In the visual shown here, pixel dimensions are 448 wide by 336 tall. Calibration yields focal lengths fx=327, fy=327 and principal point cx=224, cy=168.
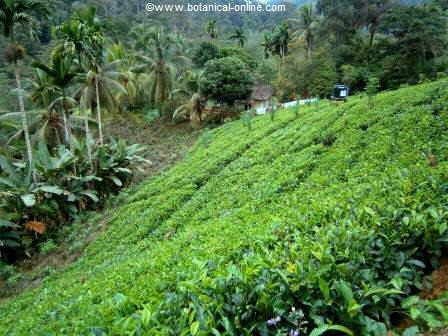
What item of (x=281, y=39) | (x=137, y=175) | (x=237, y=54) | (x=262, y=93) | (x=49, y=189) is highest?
(x=281, y=39)

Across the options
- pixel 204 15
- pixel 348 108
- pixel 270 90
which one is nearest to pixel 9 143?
pixel 348 108

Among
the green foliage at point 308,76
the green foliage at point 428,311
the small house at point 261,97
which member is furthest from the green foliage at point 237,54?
the green foliage at point 428,311

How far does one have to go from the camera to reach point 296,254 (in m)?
2.80

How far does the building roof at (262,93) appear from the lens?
2886 centimetres

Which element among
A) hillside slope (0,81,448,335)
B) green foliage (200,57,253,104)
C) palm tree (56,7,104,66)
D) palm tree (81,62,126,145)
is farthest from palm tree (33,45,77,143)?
green foliage (200,57,253,104)

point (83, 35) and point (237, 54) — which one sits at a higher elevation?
point (237, 54)

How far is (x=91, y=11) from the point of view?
12.2 metres

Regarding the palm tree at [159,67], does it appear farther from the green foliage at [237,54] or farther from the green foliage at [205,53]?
the green foliage at [237,54]

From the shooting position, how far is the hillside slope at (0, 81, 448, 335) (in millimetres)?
2328

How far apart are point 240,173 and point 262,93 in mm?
21331

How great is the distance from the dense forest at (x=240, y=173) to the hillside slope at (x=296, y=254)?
0.02m

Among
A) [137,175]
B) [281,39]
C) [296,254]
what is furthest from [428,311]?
[281,39]

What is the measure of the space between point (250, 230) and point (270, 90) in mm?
26600

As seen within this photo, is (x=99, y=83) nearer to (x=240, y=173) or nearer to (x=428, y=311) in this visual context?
(x=240, y=173)
